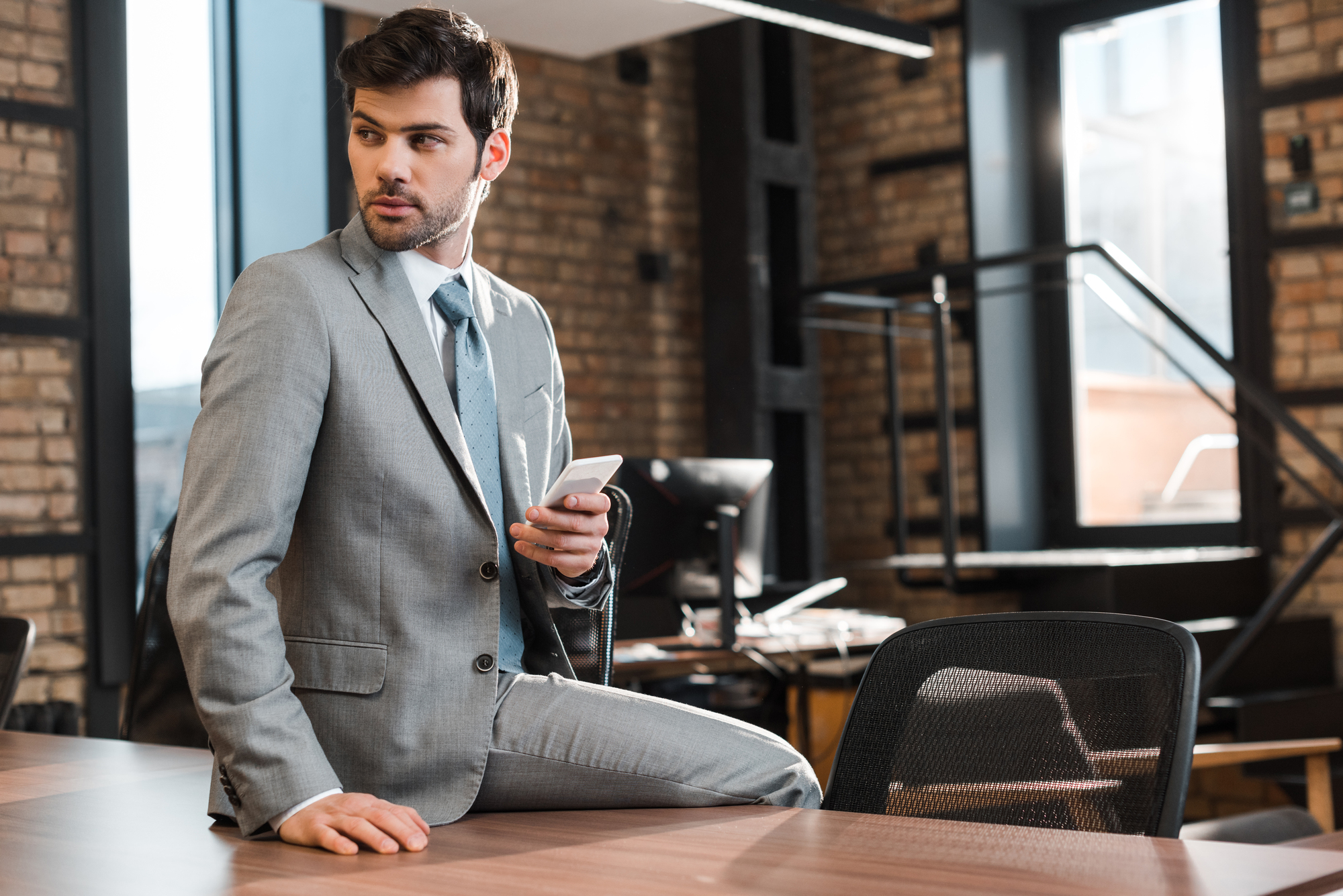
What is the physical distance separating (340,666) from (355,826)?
8.1 inches

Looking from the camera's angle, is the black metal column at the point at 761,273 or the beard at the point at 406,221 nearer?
Answer: the beard at the point at 406,221

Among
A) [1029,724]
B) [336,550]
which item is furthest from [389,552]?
[1029,724]

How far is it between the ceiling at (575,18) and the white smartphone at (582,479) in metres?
2.91

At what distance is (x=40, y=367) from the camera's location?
13.5 ft

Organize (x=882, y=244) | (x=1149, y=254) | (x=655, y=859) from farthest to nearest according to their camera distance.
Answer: (x=882, y=244), (x=1149, y=254), (x=655, y=859)

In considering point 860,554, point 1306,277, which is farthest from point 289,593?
point 860,554

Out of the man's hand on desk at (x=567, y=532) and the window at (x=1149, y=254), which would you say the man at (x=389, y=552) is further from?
the window at (x=1149, y=254)

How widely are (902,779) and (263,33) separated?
427 cm

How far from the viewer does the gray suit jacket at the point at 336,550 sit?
4.17 feet

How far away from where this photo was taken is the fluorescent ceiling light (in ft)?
13.5

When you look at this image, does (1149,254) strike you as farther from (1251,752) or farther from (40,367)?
(40,367)

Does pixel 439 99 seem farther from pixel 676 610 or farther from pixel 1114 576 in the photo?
pixel 1114 576

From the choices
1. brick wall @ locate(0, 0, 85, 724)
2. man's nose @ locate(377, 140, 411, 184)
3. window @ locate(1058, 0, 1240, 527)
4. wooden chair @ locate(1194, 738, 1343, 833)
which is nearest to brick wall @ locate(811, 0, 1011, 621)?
window @ locate(1058, 0, 1240, 527)

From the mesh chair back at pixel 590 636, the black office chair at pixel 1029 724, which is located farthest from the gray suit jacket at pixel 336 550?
the black office chair at pixel 1029 724
